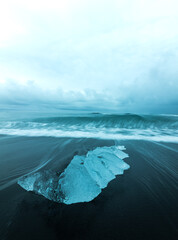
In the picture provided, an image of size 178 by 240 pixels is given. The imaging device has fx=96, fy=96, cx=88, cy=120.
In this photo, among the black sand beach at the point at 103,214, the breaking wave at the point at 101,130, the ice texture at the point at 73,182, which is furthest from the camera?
the breaking wave at the point at 101,130

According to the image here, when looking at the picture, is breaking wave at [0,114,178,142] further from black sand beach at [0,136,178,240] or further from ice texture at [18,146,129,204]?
black sand beach at [0,136,178,240]

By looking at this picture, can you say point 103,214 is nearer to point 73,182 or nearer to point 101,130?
point 73,182

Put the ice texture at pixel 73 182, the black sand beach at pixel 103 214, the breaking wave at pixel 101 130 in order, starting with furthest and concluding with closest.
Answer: the breaking wave at pixel 101 130 → the ice texture at pixel 73 182 → the black sand beach at pixel 103 214

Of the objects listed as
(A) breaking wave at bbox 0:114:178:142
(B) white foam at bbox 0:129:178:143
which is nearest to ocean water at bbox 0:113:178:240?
(B) white foam at bbox 0:129:178:143

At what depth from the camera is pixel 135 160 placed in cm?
360

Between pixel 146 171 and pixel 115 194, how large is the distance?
1.47 m

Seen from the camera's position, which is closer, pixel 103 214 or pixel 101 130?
pixel 103 214

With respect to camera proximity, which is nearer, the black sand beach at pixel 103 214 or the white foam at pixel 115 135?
the black sand beach at pixel 103 214

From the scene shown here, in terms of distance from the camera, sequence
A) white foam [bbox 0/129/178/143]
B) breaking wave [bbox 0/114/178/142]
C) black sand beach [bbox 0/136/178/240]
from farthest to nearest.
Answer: breaking wave [bbox 0/114/178/142], white foam [bbox 0/129/178/143], black sand beach [bbox 0/136/178/240]

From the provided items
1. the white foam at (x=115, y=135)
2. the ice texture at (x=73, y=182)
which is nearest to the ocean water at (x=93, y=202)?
the ice texture at (x=73, y=182)

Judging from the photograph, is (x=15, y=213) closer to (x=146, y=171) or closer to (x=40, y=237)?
(x=40, y=237)

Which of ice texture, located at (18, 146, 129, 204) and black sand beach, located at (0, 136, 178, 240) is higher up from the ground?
ice texture, located at (18, 146, 129, 204)

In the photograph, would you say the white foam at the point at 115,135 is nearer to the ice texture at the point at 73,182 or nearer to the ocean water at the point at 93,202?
the ocean water at the point at 93,202

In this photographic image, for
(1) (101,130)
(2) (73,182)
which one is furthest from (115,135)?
(2) (73,182)
